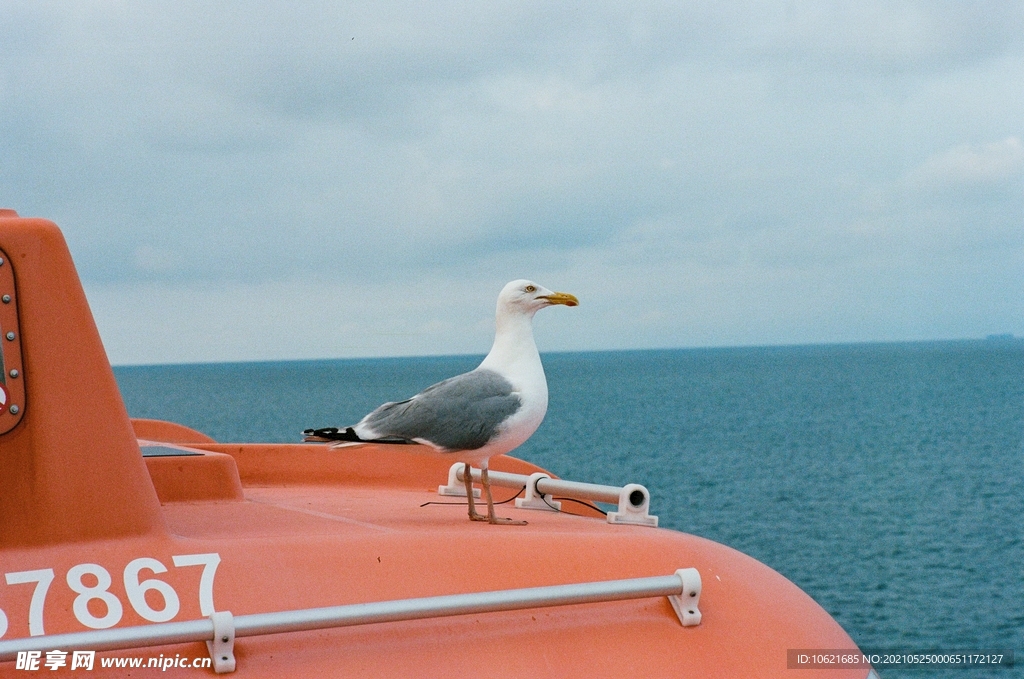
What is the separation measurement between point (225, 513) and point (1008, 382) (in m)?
106

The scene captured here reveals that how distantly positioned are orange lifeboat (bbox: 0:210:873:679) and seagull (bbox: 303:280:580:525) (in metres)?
0.76

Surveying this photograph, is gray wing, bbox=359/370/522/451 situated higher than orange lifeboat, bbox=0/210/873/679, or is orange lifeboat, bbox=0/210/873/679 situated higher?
gray wing, bbox=359/370/522/451

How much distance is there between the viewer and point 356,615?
10.1ft

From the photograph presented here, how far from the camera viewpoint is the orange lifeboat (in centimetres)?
308

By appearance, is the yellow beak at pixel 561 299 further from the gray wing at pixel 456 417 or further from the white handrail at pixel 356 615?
the white handrail at pixel 356 615

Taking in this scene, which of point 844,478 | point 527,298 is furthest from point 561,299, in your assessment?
point 844,478

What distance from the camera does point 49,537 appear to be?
323cm

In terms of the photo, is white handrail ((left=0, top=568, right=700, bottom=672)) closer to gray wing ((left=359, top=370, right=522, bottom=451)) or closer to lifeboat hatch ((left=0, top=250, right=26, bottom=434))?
lifeboat hatch ((left=0, top=250, right=26, bottom=434))

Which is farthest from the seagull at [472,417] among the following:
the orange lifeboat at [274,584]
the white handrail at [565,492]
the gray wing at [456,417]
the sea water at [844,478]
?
the sea water at [844,478]

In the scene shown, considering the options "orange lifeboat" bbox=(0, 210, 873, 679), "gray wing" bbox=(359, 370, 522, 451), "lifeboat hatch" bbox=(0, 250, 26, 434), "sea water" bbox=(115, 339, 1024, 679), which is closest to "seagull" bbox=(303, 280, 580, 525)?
"gray wing" bbox=(359, 370, 522, 451)

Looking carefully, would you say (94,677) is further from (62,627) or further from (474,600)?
(474,600)

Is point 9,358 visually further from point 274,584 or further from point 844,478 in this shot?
point 844,478

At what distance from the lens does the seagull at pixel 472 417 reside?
468 centimetres

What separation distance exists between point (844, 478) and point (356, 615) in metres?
37.6
